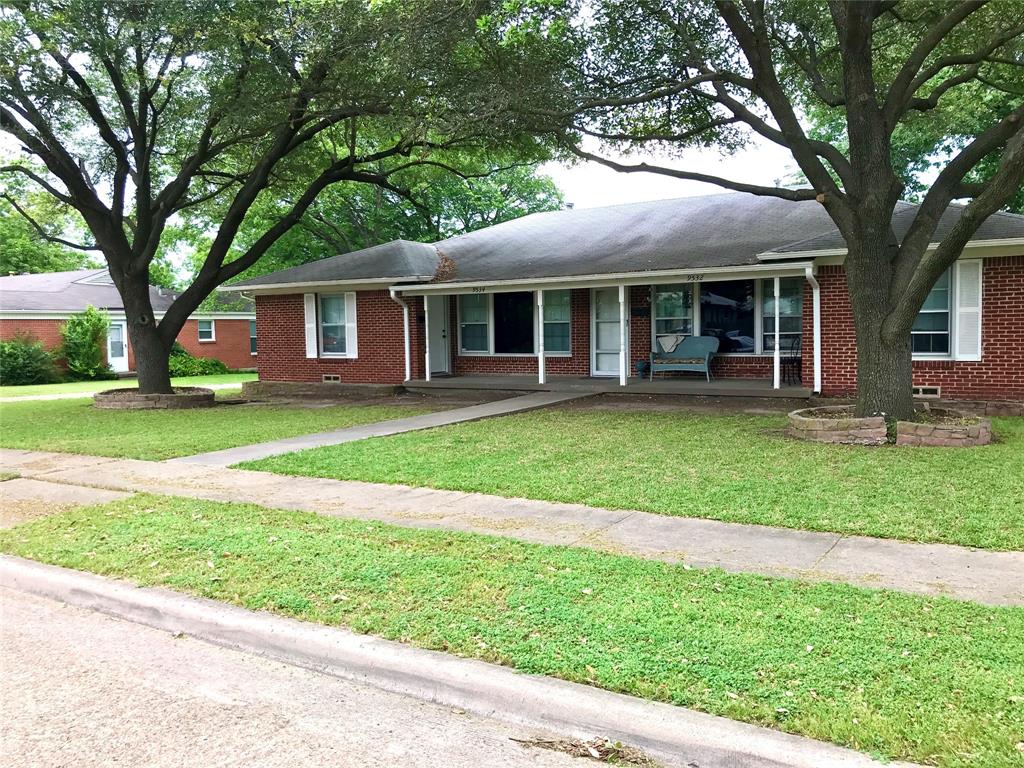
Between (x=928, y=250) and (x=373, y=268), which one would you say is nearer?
(x=928, y=250)

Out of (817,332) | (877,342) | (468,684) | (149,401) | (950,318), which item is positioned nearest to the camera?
(468,684)

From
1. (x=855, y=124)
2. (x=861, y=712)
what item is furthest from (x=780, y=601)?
(x=855, y=124)

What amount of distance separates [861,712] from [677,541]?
8.66 ft

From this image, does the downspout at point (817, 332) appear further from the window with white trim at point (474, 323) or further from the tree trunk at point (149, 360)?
the tree trunk at point (149, 360)

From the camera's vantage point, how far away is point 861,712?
316 cm

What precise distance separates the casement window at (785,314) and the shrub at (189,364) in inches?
976

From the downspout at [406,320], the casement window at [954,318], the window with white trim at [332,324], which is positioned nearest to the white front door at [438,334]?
the downspout at [406,320]

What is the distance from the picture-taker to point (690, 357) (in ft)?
52.7

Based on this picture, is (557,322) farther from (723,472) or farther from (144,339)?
(723,472)

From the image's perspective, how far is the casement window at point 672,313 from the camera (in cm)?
1680

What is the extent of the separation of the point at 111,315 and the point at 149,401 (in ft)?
59.1

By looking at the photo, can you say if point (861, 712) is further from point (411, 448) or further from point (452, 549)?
point (411, 448)

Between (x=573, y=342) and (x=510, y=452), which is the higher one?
(x=573, y=342)

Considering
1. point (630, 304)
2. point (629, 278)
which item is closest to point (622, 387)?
point (629, 278)
